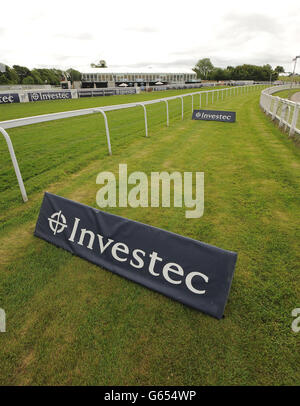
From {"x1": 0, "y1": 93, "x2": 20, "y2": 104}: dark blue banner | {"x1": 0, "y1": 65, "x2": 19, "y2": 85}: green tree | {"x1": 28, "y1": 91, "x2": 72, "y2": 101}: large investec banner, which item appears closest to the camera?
{"x1": 0, "y1": 93, "x2": 20, "y2": 104}: dark blue banner

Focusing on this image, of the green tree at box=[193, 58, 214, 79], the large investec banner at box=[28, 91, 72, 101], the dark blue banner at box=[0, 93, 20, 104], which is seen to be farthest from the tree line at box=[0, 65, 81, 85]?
the green tree at box=[193, 58, 214, 79]

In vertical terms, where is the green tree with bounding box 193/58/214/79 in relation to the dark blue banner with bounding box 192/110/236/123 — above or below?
above

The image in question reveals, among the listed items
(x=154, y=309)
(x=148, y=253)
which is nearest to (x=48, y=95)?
(x=148, y=253)

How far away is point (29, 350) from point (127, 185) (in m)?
3.54

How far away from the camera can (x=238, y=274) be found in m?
2.67

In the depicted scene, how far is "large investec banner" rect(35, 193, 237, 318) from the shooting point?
219 cm

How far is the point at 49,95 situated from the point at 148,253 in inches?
1394

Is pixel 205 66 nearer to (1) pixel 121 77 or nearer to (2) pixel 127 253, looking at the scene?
(1) pixel 121 77

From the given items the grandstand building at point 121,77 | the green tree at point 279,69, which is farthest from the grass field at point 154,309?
the green tree at point 279,69

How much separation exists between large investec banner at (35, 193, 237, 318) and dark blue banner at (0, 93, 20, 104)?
97.3 feet

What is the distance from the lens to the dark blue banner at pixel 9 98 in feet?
84.2

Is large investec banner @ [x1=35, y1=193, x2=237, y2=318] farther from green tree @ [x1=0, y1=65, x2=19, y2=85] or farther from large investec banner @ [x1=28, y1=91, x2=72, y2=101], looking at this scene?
green tree @ [x1=0, y1=65, x2=19, y2=85]

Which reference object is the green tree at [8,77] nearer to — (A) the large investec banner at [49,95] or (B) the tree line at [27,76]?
(B) the tree line at [27,76]
